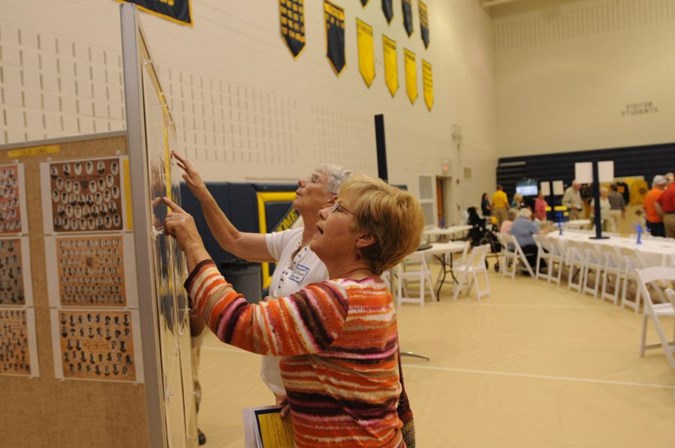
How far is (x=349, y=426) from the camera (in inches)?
48.5

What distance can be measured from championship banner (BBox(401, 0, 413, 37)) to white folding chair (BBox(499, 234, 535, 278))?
6.26m

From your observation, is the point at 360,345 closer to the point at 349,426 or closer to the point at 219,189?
the point at 349,426

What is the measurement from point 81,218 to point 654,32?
70.7ft

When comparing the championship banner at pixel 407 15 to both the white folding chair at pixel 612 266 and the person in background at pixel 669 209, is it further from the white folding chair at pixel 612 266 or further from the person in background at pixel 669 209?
the white folding chair at pixel 612 266

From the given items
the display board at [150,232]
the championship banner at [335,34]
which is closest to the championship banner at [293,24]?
the championship banner at [335,34]

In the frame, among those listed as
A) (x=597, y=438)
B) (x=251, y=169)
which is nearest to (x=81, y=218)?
(x=597, y=438)

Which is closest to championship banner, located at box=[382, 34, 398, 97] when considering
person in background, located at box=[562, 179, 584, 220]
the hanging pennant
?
the hanging pennant

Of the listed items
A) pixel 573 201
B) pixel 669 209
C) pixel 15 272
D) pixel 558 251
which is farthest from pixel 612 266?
pixel 573 201

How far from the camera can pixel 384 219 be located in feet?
4.24

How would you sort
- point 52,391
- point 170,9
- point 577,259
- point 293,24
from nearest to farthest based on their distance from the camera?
point 52,391, point 170,9, point 577,259, point 293,24

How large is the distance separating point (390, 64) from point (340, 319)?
1194cm

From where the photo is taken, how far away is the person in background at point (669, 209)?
9352 millimetres

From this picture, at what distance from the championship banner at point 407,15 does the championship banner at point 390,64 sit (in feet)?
3.28

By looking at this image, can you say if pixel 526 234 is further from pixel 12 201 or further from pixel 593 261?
pixel 12 201
